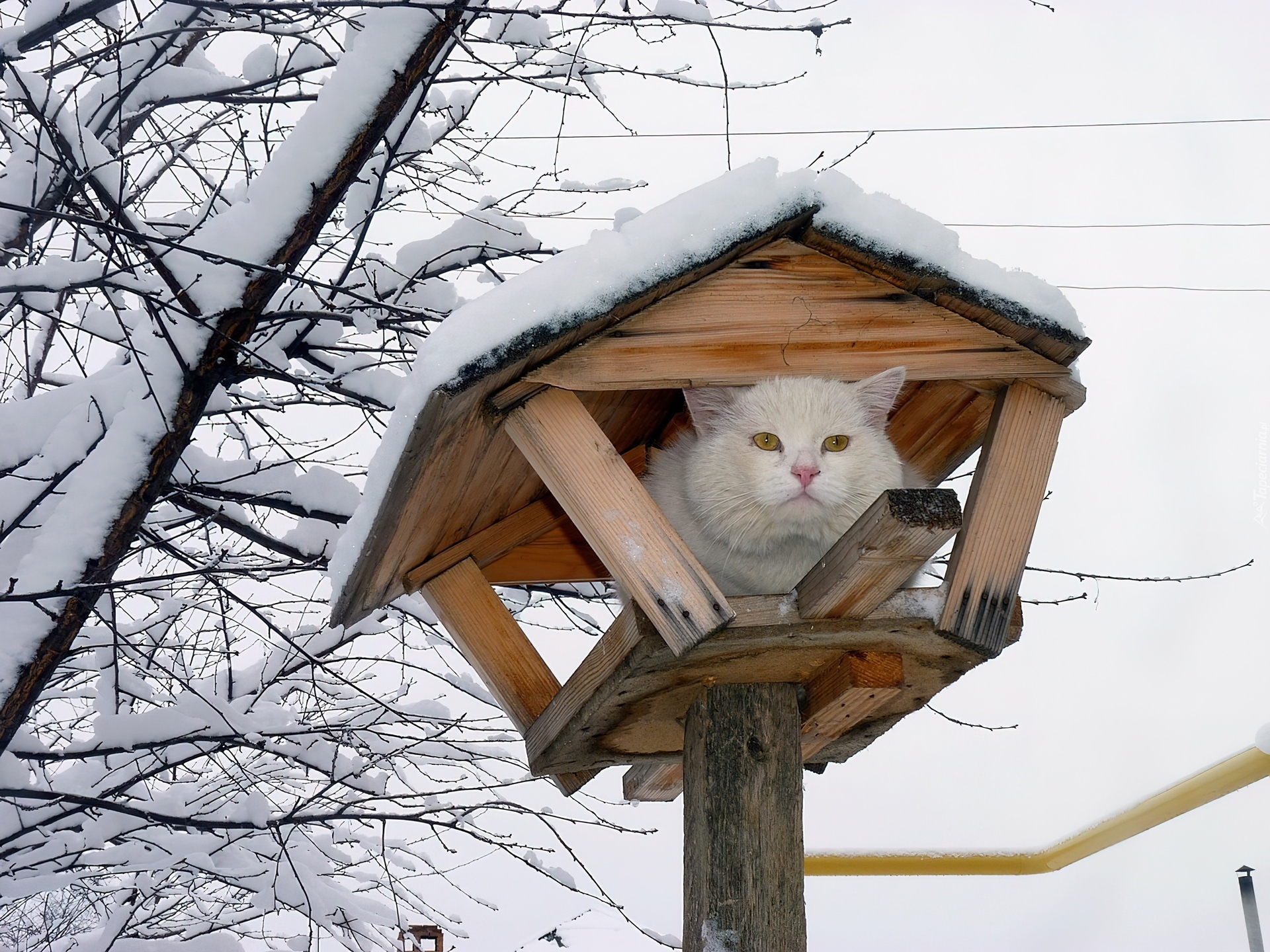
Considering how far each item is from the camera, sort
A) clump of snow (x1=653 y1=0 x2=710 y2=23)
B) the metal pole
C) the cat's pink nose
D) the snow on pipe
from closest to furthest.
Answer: the cat's pink nose → clump of snow (x1=653 y1=0 x2=710 y2=23) → the snow on pipe → the metal pole

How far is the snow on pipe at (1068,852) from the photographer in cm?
342

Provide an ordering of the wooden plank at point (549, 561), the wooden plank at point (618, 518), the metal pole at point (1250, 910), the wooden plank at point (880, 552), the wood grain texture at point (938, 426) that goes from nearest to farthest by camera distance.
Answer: the wooden plank at point (880, 552) < the wooden plank at point (618, 518) < the wood grain texture at point (938, 426) < the wooden plank at point (549, 561) < the metal pole at point (1250, 910)

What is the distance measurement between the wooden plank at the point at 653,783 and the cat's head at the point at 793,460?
3.34 feet

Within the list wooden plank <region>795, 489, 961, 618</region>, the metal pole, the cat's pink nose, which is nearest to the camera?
wooden plank <region>795, 489, 961, 618</region>

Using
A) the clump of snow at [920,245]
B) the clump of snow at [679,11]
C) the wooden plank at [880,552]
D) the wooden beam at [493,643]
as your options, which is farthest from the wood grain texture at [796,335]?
the clump of snow at [679,11]

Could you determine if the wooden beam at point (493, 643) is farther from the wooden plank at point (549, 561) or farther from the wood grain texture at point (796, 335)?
the wood grain texture at point (796, 335)

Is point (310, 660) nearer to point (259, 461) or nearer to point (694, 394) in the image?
point (259, 461)

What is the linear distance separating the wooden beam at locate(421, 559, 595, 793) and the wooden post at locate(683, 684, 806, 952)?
1.72ft

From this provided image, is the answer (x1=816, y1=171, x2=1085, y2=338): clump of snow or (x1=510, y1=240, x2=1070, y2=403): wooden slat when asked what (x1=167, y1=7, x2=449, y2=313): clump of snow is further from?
(x1=816, y1=171, x2=1085, y2=338): clump of snow

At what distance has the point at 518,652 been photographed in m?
2.53

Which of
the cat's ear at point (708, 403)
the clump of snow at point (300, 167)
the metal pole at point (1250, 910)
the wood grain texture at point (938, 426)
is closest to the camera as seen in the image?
the cat's ear at point (708, 403)

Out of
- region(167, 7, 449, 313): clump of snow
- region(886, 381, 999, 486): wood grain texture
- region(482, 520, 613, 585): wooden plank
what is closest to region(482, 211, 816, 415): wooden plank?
region(886, 381, 999, 486): wood grain texture

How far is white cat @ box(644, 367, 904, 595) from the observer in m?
2.00

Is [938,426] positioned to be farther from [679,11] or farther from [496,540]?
[679,11]
